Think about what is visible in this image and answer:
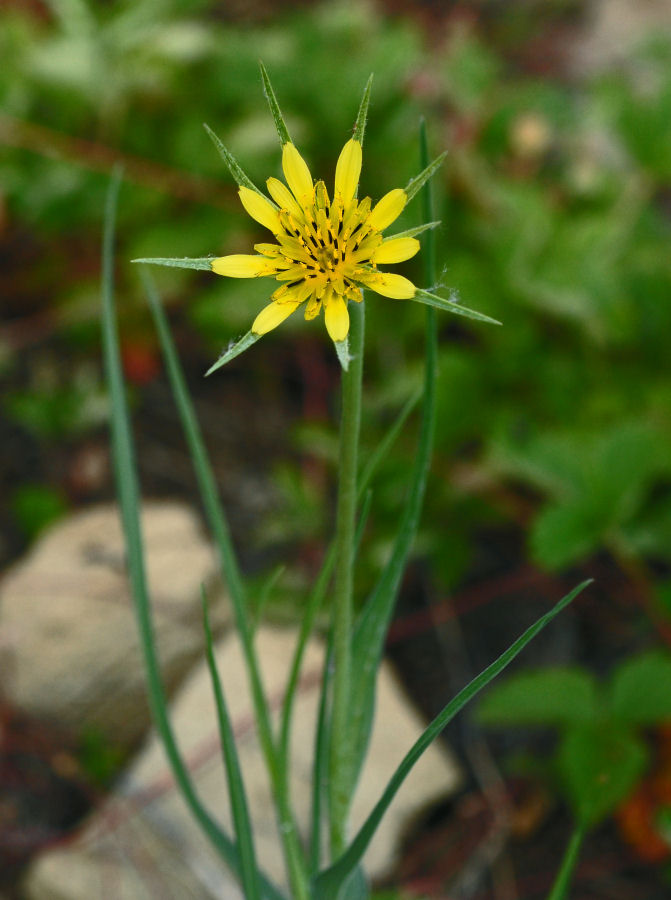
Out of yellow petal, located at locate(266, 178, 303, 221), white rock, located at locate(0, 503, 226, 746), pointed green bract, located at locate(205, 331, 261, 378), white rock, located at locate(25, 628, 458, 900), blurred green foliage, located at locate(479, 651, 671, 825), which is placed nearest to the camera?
pointed green bract, located at locate(205, 331, 261, 378)

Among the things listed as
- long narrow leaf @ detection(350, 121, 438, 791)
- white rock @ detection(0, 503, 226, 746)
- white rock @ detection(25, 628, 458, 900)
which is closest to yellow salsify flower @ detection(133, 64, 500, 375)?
long narrow leaf @ detection(350, 121, 438, 791)

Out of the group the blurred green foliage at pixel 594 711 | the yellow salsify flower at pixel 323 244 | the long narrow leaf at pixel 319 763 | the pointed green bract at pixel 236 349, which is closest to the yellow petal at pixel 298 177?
the yellow salsify flower at pixel 323 244

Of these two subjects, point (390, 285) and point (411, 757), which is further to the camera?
point (411, 757)

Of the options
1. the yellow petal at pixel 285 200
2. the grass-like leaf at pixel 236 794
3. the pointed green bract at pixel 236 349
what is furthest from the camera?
the grass-like leaf at pixel 236 794

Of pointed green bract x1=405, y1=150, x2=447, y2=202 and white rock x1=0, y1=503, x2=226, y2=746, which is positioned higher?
pointed green bract x1=405, y1=150, x2=447, y2=202

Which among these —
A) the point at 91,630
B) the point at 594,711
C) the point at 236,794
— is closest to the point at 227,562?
the point at 236,794

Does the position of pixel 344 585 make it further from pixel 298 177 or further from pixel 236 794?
pixel 298 177

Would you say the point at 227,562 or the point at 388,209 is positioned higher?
the point at 388,209

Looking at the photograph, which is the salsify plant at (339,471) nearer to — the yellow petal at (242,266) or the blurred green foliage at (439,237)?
the yellow petal at (242,266)

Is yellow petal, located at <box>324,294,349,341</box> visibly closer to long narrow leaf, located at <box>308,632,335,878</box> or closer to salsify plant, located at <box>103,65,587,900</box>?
salsify plant, located at <box>103,65,587,900</box>
